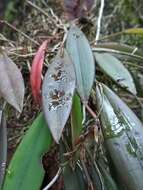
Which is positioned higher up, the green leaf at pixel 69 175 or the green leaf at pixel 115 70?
the green leaf at pixel 115 70

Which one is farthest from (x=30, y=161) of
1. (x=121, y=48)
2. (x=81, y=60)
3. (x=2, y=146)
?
(x=121, y=48)

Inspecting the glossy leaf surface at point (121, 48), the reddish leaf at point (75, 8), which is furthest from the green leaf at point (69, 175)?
the reddish leaf at point (75, 8)

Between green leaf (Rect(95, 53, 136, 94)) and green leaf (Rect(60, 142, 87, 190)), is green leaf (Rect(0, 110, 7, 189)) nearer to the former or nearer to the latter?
green leaf (Rect(60, 142, 87, 190))

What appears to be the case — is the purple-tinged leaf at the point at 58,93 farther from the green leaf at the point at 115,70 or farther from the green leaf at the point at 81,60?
the green leaf at the point at 115,70

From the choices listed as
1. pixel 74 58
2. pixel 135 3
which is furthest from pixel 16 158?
pixel 135 3

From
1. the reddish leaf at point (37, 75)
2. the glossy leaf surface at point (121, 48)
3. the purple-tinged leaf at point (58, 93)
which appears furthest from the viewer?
the glossy leaf surface at point (121, 48)

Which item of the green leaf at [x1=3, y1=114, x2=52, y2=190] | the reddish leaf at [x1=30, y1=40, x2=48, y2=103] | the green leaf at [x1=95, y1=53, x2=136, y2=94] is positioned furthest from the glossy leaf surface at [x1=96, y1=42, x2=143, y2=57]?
the green leaf at [x1=3, y1=114, x2=52, y2=190]

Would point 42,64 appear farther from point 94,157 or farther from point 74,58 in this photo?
point 94,157

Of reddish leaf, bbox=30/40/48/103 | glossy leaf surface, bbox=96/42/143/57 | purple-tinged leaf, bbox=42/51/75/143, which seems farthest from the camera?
glossy leaf surface, bbox=96/42/143/57
